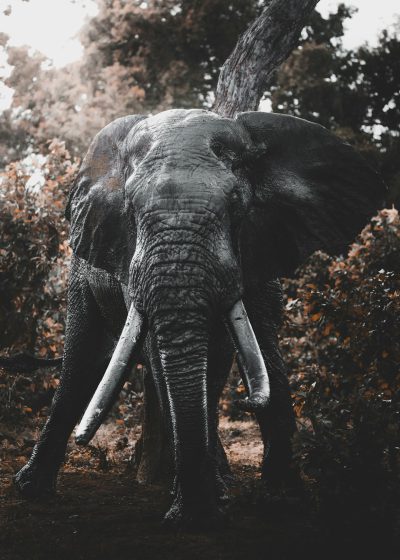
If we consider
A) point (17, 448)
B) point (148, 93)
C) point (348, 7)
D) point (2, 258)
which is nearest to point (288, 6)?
point (2, 258)

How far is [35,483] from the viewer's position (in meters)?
4.97

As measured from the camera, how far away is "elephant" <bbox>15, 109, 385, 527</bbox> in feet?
11.2

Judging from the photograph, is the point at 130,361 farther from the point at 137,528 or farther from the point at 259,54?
the point at 259,54

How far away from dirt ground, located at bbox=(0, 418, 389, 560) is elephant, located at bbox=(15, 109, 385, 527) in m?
0.17

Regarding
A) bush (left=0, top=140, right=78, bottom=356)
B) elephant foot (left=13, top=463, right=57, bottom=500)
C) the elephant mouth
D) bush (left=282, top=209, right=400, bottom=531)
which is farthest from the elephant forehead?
bush (left=0, top=140, right=78, bottom=356)

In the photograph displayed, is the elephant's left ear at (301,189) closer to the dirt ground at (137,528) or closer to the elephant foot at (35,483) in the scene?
the dirt ground at (137,528)

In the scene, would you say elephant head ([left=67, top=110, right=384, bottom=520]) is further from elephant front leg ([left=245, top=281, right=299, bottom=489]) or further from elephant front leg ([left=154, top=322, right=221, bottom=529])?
elephant front leg ([left=245, top=281, right=299, bottom=489])

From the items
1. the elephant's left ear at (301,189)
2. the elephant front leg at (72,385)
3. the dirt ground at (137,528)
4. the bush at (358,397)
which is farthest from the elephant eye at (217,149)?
the dirt ground at (137,528)

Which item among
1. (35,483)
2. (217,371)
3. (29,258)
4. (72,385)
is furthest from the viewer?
(29,258)

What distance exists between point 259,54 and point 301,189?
255 centimetres

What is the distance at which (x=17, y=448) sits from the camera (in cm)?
695

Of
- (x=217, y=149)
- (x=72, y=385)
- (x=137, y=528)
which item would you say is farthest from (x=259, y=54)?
(x=137, y=528)

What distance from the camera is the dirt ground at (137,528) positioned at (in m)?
3.42

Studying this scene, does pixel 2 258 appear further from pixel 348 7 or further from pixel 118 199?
pixel 348 7
